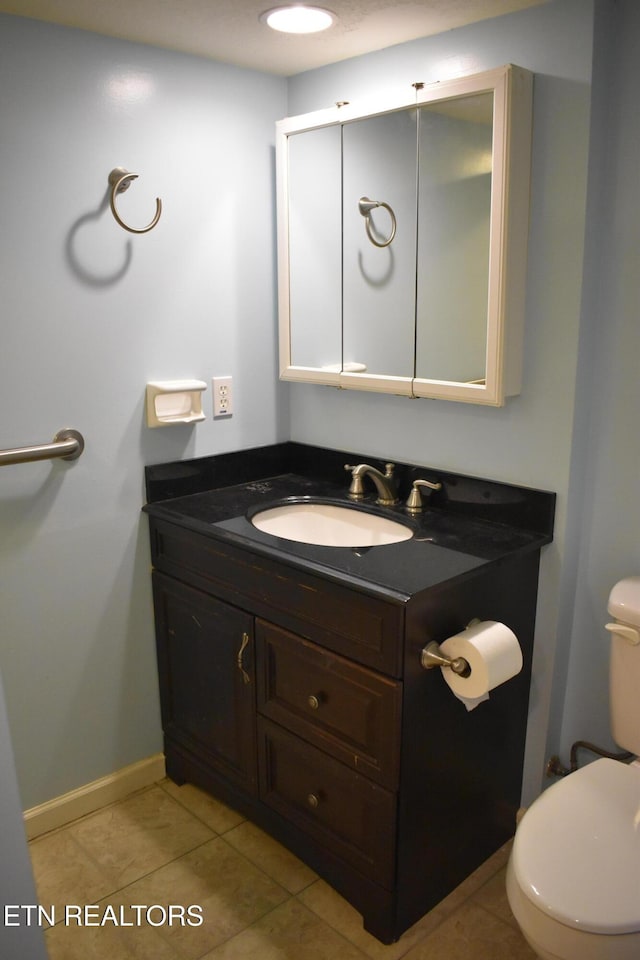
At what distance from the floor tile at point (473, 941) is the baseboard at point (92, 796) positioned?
0.94 metres

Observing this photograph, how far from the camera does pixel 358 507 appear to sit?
84.0 inches

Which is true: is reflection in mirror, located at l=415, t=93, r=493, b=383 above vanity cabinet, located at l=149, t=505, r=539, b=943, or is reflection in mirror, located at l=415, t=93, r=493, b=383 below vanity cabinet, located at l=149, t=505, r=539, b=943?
above

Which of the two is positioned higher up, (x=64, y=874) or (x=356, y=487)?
(x=356, y=487)

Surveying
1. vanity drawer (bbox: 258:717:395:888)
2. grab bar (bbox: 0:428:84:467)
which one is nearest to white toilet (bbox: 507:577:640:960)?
vanity drawer (bbox: 258:717:395:888)

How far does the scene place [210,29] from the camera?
182 cm

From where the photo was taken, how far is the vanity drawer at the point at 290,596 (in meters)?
1.58

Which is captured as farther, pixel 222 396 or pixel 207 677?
pixel 222 396

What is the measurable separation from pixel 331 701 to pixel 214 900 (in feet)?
2.01

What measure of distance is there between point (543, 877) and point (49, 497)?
1406mm

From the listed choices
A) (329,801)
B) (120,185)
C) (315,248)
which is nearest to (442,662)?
(329,801)

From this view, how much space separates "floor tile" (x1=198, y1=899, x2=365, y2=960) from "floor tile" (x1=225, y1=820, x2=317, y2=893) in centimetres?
10

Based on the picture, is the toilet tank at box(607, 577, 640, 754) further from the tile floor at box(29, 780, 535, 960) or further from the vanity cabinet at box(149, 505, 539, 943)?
the tile floor at box(29, 780, 535, 960)

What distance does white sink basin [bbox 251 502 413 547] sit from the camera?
2.08 metres

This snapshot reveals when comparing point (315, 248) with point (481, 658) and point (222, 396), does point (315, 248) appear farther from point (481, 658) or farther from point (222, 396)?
point (481, 658)
